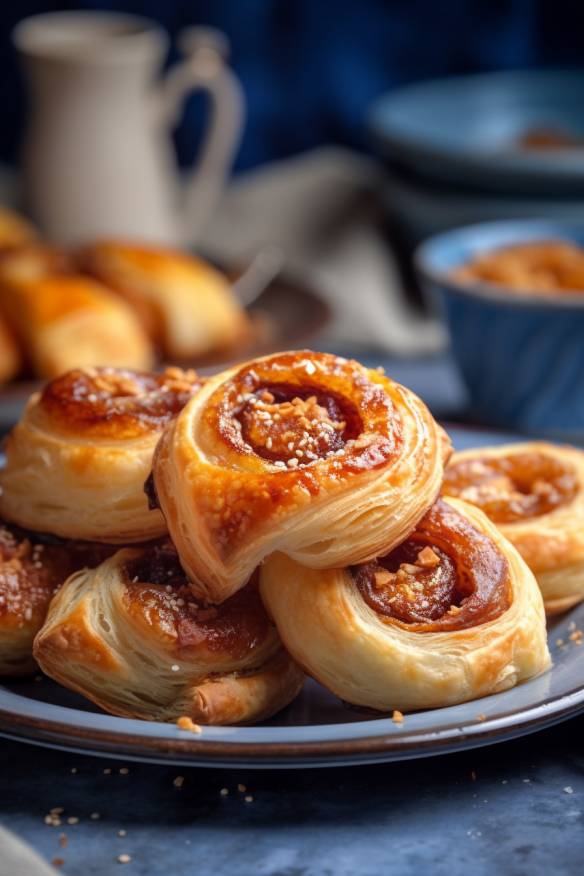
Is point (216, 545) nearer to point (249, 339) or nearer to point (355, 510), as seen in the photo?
point (355, 510)

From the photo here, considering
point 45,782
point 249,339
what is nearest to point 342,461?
point 45,782

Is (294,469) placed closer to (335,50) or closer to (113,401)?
(113,401)

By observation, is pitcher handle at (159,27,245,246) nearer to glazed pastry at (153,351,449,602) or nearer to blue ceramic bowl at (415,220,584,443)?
blue ceramic bowl at (415,220,584,443)

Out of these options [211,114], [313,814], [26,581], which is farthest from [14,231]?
[313,814]

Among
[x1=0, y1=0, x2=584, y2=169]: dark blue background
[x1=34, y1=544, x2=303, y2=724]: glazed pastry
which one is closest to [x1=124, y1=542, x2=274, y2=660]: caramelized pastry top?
[x1=34, y1=544, x2=303, y2=724]: glazed pastry

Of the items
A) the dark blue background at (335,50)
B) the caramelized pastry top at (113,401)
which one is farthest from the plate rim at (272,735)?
the dark blue background at (335,50)

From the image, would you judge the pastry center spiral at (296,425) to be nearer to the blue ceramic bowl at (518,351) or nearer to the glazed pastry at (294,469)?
the glazed pastry at (294,469)
